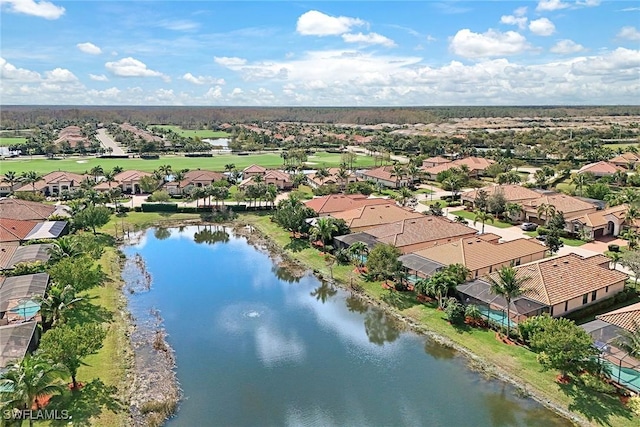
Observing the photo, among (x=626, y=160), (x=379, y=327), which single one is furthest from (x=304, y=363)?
(x=626, y=160)

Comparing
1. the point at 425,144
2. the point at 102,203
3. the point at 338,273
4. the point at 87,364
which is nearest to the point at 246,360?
the point at 87,364

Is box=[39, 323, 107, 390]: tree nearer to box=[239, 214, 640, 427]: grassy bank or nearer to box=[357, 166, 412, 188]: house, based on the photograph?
box=[239, 214, 640, 427]: grassy bank

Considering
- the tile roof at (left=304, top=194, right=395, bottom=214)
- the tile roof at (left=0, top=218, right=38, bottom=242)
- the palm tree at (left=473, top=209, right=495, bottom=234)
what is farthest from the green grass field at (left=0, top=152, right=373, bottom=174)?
the palm tree at (left=473, top=209, right=495, bottom=234)

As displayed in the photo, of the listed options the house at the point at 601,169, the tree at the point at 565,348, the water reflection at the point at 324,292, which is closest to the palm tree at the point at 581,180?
the house at the point at 601,169

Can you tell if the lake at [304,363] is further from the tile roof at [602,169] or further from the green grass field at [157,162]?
the green grass field at [157,162]

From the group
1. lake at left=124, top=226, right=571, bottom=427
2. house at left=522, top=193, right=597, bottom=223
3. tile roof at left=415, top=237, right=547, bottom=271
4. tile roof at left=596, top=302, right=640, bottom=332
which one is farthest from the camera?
house at left=522, top=193, right=597, bottom=223

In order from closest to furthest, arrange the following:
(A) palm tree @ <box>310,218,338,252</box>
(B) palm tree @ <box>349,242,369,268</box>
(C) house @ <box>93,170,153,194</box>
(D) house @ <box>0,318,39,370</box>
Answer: (D) house @ <box>0,318,39,370</box> → (B) palm tree @ <box>349,242,369,268</box> → (A) palm tree @ <box>310,218,338,252</box> → (C) house @ <box>93,170,153,194</box>

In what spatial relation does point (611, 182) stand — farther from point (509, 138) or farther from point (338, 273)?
point (509, 138)
